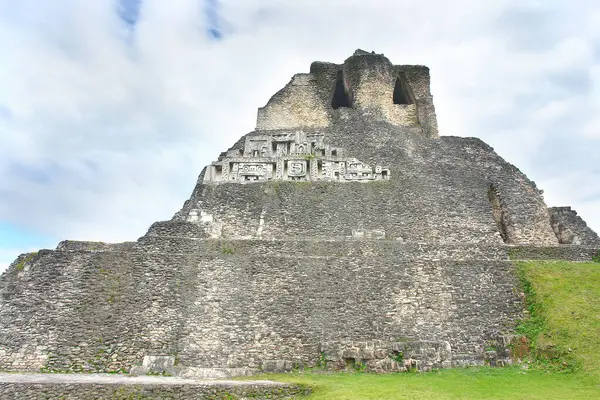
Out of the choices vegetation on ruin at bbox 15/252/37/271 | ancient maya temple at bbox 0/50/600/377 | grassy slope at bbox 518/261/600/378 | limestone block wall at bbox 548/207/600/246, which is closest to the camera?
grassy slope at bbox 518/261/600/378

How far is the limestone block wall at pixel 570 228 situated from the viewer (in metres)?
15.3

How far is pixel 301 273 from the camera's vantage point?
12.2 m

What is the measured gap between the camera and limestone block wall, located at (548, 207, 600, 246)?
15258 mm

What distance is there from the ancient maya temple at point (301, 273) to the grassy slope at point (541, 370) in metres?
0.62

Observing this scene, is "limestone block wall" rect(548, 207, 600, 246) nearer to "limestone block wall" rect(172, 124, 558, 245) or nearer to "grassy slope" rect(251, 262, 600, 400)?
"limestone block wall" rect(172, 124, 558, 245)

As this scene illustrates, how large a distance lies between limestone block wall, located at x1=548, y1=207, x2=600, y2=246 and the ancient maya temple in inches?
2.4

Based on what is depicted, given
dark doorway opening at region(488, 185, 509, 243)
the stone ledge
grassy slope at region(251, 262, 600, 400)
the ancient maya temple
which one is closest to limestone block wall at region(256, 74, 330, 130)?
the ancient maya temple

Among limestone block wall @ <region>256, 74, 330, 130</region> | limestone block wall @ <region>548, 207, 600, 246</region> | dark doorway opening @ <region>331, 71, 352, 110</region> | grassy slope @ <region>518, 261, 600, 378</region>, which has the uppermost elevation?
dark doorway opening @ <region>331, 71, 352, 110</region>

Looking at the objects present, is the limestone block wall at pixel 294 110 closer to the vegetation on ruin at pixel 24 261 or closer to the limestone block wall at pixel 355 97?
the limestone block wall at pixel 355 97

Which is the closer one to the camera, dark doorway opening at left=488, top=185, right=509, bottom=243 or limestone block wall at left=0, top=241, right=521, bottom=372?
limestone block wall at left=0, top=241, right=521, bottom=372

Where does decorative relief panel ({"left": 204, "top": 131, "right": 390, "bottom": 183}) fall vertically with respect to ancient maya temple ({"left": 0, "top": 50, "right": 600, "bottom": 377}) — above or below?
above

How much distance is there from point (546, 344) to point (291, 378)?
5.59 m

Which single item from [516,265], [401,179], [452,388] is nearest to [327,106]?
[401,179]

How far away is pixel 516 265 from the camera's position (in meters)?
12.8
